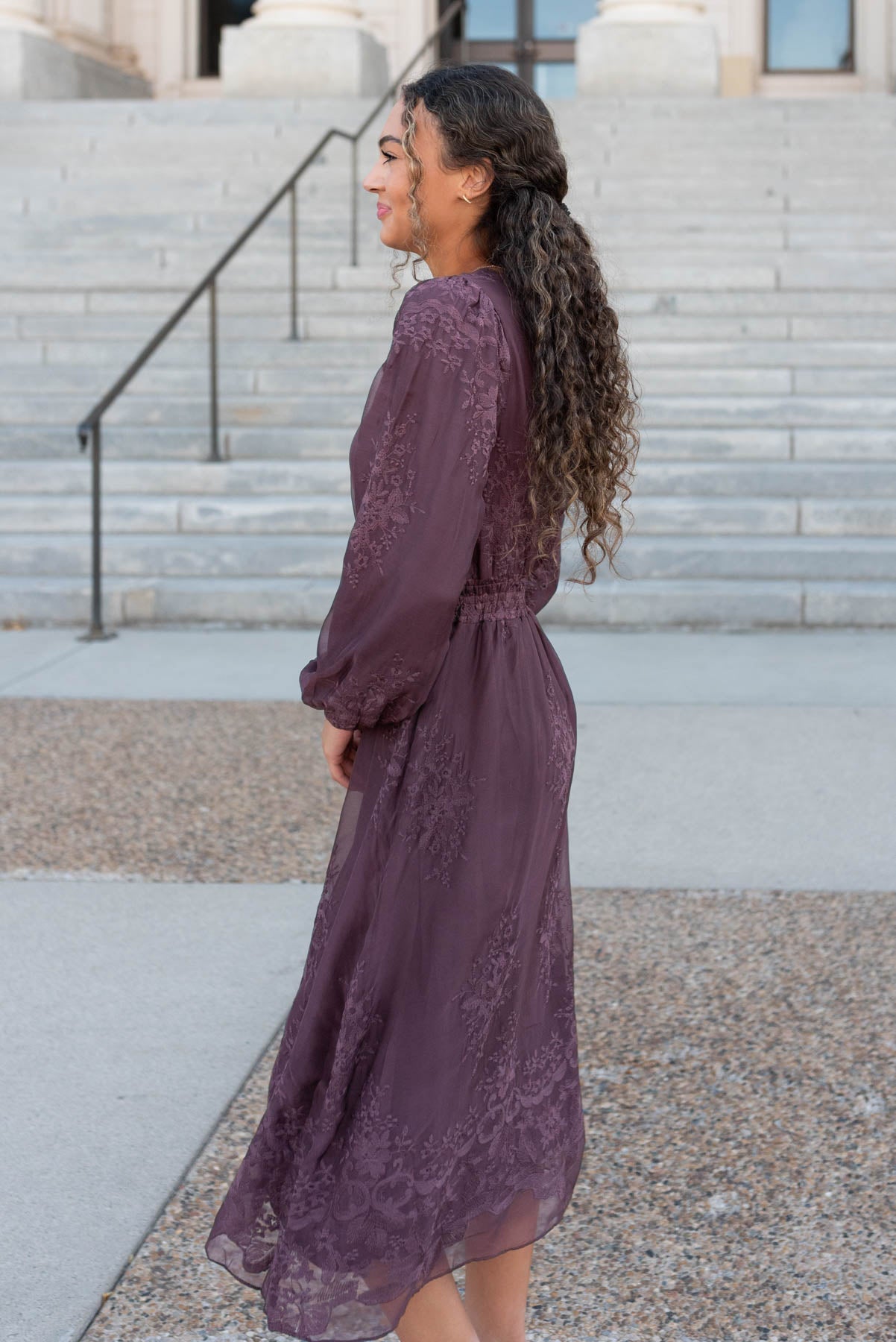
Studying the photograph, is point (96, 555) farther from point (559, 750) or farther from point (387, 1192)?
point (387, 1192)

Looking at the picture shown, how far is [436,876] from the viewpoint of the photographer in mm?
2025

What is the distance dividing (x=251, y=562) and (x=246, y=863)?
13.4ft

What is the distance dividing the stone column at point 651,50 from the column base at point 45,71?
5.74 metres

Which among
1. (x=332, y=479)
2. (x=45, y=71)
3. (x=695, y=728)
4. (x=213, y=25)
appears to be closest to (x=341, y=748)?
(x=695, y=728)

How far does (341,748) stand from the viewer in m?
2.14

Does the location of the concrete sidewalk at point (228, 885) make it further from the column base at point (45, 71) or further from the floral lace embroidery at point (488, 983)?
the column base at point (45, 71)

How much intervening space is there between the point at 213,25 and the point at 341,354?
12207 mm

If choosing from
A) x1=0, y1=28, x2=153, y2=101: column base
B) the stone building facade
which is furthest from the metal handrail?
x1=0, y1=28, x2=153, y2=101: column base

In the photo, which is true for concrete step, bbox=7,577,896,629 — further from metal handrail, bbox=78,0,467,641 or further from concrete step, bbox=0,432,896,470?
concrete step, bbox=0,432,896,470

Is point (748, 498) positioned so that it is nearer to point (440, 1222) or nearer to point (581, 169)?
point (581, 169)

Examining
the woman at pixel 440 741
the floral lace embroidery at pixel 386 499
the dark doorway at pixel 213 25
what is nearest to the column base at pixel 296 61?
the dark doorway at pixel 213 25

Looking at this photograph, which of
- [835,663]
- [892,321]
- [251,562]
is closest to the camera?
[835,663]

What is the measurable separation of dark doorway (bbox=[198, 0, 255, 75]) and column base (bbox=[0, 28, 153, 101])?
178cm

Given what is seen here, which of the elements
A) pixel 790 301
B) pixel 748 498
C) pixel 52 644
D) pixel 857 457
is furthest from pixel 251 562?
pixel 790 301
